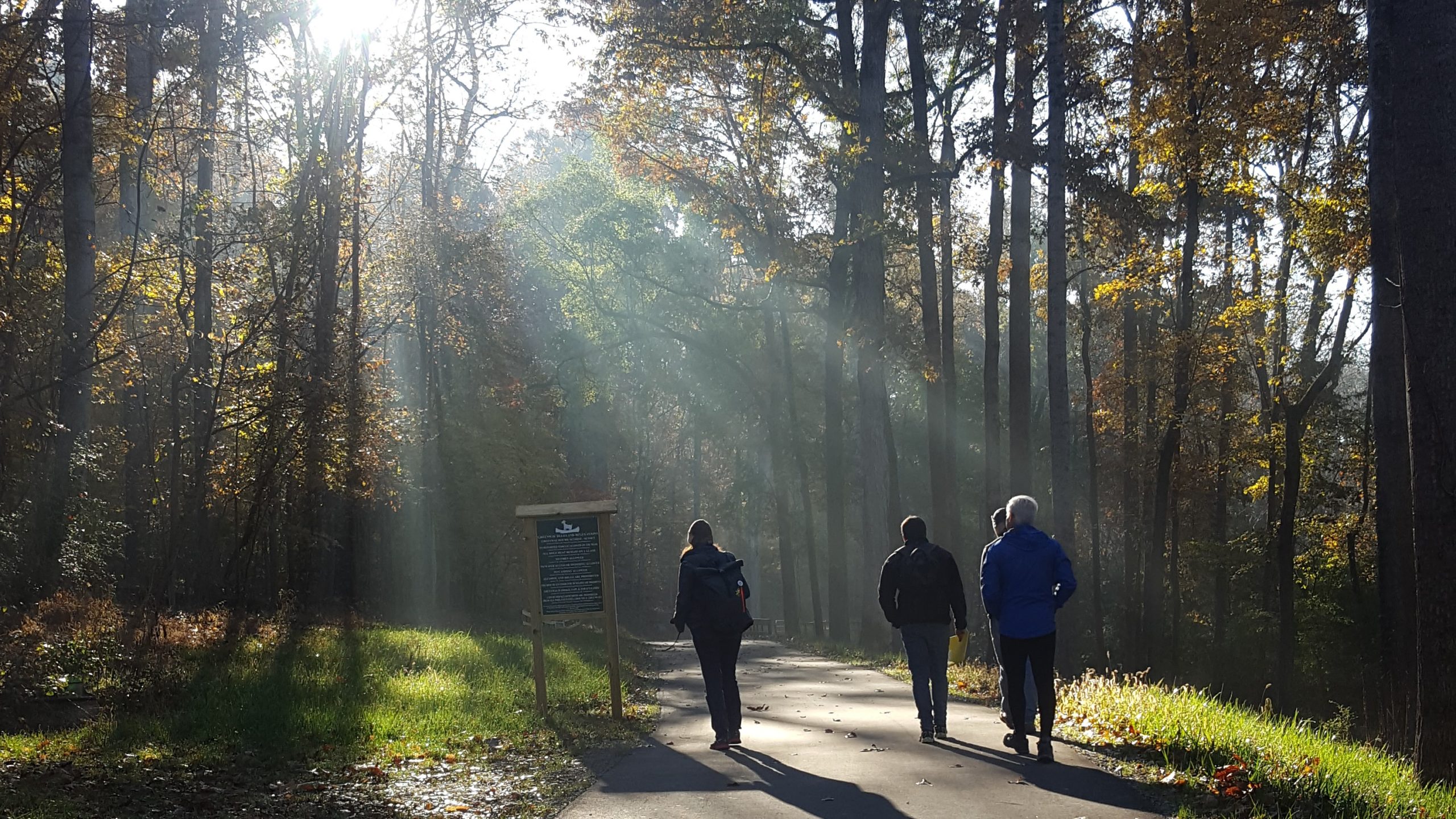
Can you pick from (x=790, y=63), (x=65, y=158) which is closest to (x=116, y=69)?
(x=65, y=158)

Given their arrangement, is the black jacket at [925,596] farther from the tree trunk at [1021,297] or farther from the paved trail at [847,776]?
the tree trunk at [1021,297]

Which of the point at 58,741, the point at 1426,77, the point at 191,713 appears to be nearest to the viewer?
the point at 1426,77

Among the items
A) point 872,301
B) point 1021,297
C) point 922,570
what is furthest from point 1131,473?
point 922,570

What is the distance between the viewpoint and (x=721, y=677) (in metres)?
11.1

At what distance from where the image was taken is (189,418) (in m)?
20.2

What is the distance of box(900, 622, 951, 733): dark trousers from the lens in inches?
446

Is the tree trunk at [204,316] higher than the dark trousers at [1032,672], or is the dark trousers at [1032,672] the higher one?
the tree trunk at [204,316]

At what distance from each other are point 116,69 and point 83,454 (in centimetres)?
788

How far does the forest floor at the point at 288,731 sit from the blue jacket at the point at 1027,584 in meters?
3.55

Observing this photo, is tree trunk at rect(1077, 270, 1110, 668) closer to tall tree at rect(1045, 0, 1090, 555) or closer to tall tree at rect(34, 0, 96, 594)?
tall tree at rect(1045, 0, 1090, 555)

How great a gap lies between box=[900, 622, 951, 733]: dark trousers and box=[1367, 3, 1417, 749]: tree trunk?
547cm

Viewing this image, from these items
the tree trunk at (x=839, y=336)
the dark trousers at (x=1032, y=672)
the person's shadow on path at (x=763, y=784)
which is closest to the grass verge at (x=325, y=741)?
the person's shadow on path at (x=763, y=784)

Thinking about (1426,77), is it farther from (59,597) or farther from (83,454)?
(83,454)

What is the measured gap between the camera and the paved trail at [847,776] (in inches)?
314
